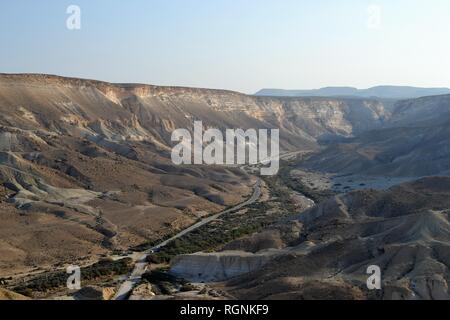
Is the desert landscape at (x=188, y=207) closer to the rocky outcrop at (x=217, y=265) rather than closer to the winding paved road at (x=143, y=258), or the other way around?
the rocky outcrop at (x=217, y=265)

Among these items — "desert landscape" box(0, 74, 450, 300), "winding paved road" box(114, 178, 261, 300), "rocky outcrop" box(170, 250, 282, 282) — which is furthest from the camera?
"rocky outcrop" box(170, 250, 282, 282)

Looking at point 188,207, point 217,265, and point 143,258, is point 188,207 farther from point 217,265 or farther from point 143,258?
point 217,265

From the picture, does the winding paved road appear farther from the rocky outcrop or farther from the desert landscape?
the rocky outcrop

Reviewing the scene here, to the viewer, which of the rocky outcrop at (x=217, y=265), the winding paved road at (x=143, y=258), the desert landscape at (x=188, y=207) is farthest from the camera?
the rocky outcrop at (x=217, y=265)

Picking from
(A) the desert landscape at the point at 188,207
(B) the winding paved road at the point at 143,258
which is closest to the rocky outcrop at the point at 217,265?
(A) the desert landscape at the point at 188,207

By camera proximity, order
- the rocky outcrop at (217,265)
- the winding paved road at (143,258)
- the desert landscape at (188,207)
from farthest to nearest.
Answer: the rocky outcrop at (217,265) → the winding paved road at (143,258) → the desert landscape at (188,207)

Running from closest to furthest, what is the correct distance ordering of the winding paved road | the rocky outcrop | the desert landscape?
1. the desert landscape
2. the winding paved road
3. the rocky outcrop

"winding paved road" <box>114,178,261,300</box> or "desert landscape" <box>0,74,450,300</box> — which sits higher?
"desert landscape" <box>0,74,450,300</box>

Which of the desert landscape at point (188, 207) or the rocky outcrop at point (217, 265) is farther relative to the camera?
the rocky outcrop at point (217, 265)

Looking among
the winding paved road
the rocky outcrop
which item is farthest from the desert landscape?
the winding paved road
